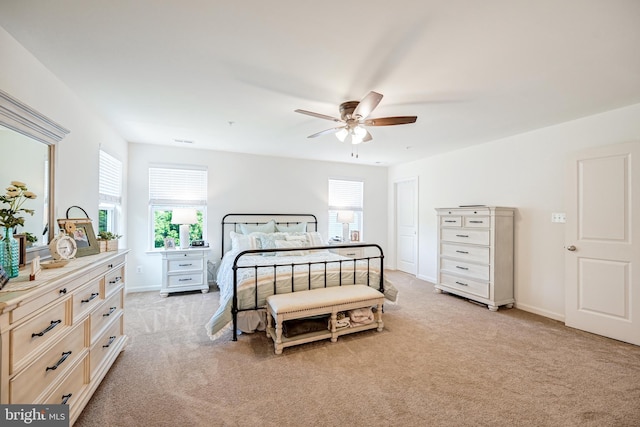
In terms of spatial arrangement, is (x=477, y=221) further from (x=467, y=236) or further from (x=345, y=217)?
(x=345, y=217)

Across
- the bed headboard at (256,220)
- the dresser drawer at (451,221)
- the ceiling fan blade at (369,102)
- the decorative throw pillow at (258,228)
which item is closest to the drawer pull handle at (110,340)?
the decorative throw pillow at (258,228)

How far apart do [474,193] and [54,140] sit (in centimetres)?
537

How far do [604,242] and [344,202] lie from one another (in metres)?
4.14

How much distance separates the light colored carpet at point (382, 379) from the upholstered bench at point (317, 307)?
0.09 m

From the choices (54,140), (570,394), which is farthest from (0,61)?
(570,394)

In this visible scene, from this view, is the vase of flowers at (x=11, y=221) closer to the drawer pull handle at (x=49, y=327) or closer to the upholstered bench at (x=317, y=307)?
the drawer pull handle at (x=49, y=327)

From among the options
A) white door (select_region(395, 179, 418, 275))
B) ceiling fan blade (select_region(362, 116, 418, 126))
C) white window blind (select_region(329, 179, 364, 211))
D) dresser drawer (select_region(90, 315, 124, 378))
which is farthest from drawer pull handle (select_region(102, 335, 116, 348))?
white door (select_region(395, 179, 418, 275))

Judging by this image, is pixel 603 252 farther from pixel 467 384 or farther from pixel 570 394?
pixel 467 384

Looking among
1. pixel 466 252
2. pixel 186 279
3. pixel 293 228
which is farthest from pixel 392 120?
pixel 186 279

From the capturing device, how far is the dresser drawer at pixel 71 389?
58.1 inches

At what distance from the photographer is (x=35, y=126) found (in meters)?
1.93

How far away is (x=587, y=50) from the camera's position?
1.92 m

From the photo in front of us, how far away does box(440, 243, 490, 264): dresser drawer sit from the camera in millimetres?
3873

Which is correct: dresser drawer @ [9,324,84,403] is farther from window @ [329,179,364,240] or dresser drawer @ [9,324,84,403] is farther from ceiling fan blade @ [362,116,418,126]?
window @ [329,179,364,240]
